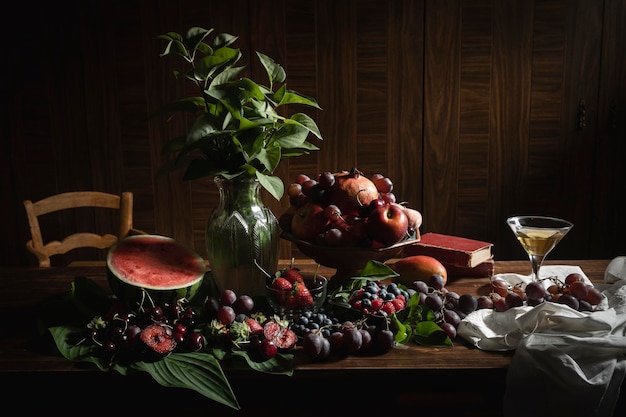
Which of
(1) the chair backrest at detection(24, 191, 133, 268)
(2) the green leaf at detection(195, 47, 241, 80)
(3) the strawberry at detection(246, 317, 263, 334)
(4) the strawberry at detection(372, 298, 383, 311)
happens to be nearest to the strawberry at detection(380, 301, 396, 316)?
(4) the strawberry at detection(372, 298, 383, 311)

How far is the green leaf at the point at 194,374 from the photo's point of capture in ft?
3.34

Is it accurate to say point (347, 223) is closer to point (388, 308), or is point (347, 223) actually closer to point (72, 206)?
point (388, 308)

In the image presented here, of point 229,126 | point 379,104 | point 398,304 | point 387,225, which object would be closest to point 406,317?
point 398,304

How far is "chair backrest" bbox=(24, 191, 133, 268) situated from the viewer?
6.81 feet

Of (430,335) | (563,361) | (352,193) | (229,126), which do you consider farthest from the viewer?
(352,193)

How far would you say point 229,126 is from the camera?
1261 mm

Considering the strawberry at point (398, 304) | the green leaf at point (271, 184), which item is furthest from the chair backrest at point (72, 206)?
the strawberry at point (398, 304)

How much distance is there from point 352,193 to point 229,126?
1.07 ft

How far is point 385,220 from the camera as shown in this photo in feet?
4.22

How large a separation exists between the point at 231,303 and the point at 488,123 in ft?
6.59

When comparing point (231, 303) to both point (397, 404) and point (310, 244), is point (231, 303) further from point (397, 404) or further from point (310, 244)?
point (397, 404)

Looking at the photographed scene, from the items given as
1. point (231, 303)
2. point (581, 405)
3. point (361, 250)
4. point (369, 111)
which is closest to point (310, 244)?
point (361, 250)

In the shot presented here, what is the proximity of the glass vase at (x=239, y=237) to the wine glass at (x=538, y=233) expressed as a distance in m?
0.57

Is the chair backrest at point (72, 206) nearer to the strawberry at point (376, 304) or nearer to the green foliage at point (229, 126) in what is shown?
the green foliage at point (229, 126)
